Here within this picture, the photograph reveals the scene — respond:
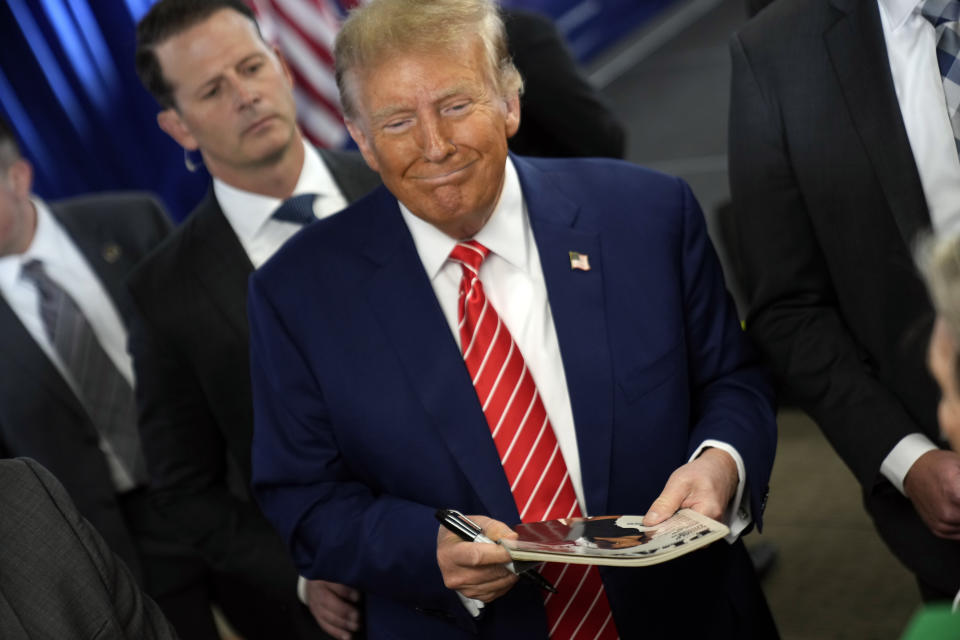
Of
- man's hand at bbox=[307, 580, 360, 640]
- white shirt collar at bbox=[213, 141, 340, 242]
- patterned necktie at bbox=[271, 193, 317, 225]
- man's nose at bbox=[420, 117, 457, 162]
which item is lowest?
man's hand at bbox=[307, 580, 360, 640]

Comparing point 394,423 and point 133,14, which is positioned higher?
point 133,14

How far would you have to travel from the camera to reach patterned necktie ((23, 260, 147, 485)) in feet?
10.4

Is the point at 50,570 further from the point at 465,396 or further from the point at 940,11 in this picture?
the point at 940,11

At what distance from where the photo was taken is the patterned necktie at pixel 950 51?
6.07ft

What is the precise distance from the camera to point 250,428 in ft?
8.51

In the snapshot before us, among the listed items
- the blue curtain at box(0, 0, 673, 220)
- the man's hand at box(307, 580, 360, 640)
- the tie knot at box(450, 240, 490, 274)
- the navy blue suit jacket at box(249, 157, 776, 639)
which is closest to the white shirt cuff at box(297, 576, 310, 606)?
the man's hand at box(307, 580, 360, 640)

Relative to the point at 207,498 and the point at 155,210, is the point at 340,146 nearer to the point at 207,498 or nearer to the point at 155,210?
the point at 155,210

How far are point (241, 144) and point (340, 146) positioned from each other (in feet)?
11.6

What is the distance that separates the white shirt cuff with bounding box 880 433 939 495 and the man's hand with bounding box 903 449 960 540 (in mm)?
17

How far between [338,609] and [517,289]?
80cm

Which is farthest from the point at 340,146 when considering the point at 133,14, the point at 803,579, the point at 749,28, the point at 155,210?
the point at 749,28

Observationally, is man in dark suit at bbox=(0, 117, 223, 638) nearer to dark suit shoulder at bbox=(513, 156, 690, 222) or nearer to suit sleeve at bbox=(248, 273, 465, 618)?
suit sleeve at bbox=(248, 273, 465, 618)

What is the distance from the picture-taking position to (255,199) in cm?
260

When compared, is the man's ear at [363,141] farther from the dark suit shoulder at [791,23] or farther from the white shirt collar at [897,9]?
the white shirt collar at [897,9]
